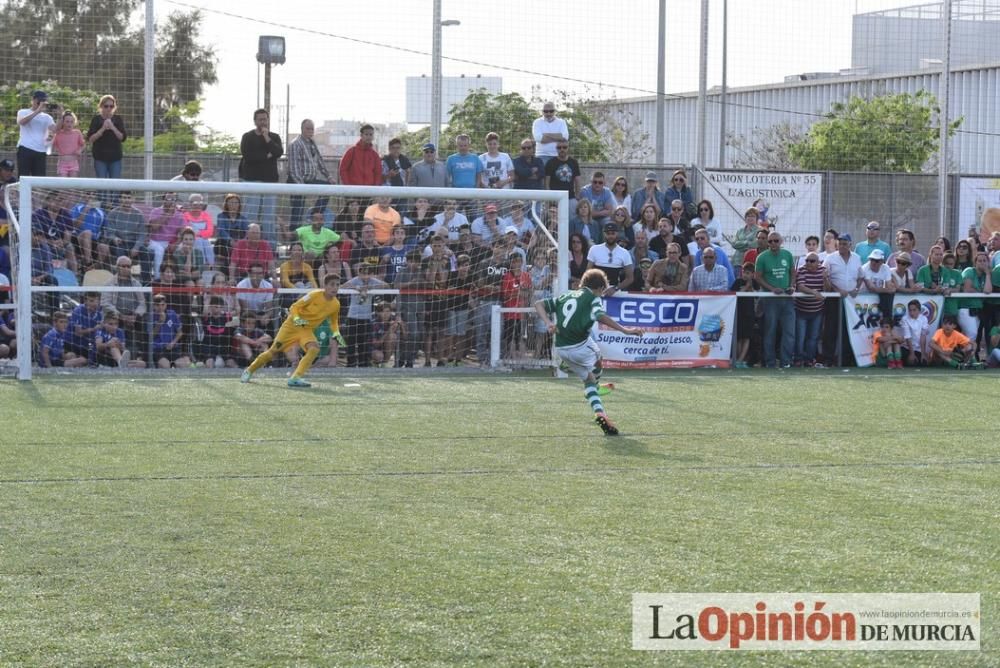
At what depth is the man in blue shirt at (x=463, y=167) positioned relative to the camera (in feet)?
59.8

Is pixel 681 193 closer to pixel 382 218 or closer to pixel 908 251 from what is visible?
pixel 908 251

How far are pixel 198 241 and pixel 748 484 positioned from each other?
10.2 metres

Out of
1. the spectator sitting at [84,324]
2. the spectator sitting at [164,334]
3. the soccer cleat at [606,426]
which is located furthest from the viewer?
the spectator sitting at [164,334]

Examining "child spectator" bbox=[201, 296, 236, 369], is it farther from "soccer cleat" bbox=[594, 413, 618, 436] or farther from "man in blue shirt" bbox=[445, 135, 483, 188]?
"soccer cleat" bbox=[594, 413, 618, 436]

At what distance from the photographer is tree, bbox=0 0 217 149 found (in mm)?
18797

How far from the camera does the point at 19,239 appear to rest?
1454 cm

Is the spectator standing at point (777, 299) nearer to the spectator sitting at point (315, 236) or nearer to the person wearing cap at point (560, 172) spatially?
the person wearing cap at point (560, 172)

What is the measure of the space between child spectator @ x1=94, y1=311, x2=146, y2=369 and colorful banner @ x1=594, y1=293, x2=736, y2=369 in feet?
19.3

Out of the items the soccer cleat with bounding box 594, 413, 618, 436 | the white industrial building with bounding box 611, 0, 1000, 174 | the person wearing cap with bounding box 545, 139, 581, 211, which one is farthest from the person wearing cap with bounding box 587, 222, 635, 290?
the soccer cleat with bounding box 594, 413, 618, 436

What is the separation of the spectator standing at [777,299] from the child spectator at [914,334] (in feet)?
5.45

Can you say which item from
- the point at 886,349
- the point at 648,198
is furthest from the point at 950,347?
the point at 648,198

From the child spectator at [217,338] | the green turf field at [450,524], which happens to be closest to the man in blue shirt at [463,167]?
the child spectator at [217,338]

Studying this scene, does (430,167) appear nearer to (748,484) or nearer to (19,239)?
(19,239)

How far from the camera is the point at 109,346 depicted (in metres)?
15.9
